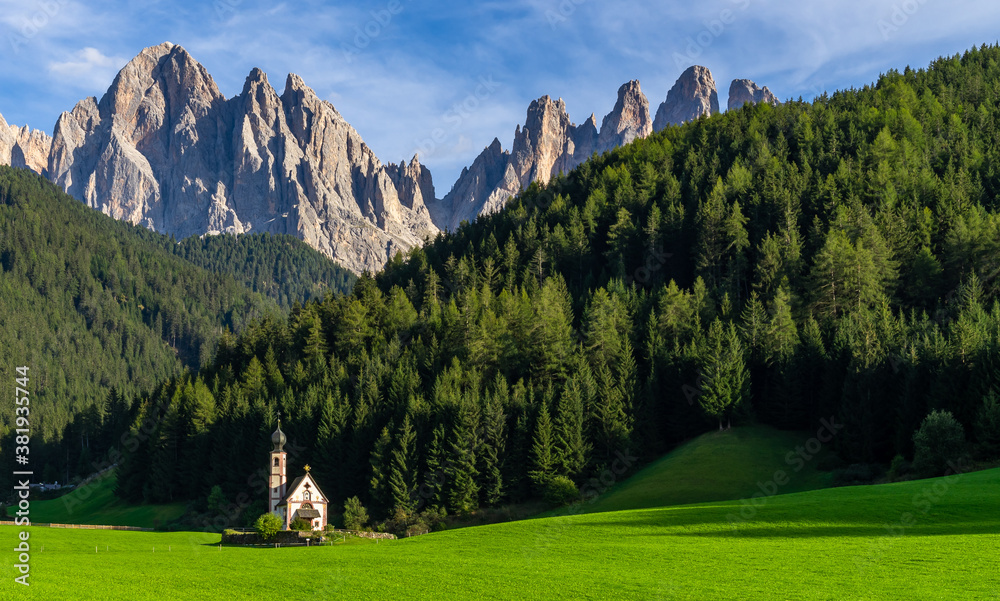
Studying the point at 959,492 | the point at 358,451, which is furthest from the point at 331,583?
the point at 358,451

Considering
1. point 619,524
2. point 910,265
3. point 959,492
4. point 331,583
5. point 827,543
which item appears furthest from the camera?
point 910,265

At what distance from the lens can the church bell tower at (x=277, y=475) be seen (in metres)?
77.3

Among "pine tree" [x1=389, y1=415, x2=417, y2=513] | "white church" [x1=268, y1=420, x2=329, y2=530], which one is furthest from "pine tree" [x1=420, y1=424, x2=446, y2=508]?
"white church" [x1=268, y1=420, x2=329, y2=530]

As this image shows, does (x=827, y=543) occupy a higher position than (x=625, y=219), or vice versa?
(x=625, y=219)

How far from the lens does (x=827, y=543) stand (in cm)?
3606

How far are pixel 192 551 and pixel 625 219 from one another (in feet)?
277

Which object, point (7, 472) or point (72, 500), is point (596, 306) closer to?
point (72, 500)

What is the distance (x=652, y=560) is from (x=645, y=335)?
59086mm

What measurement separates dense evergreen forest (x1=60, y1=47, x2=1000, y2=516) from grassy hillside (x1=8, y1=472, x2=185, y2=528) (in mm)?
3433

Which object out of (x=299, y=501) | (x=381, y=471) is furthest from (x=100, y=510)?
(x=381, y=471)

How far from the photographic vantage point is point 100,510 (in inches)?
3962

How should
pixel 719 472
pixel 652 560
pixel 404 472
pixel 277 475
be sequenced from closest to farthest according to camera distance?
pixel 652 560
pixel 719 472
pixel 404 472
pixel 277 475

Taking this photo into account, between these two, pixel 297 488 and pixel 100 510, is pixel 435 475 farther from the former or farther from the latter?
pixel 100 510

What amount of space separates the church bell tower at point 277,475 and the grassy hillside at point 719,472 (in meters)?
30.6
